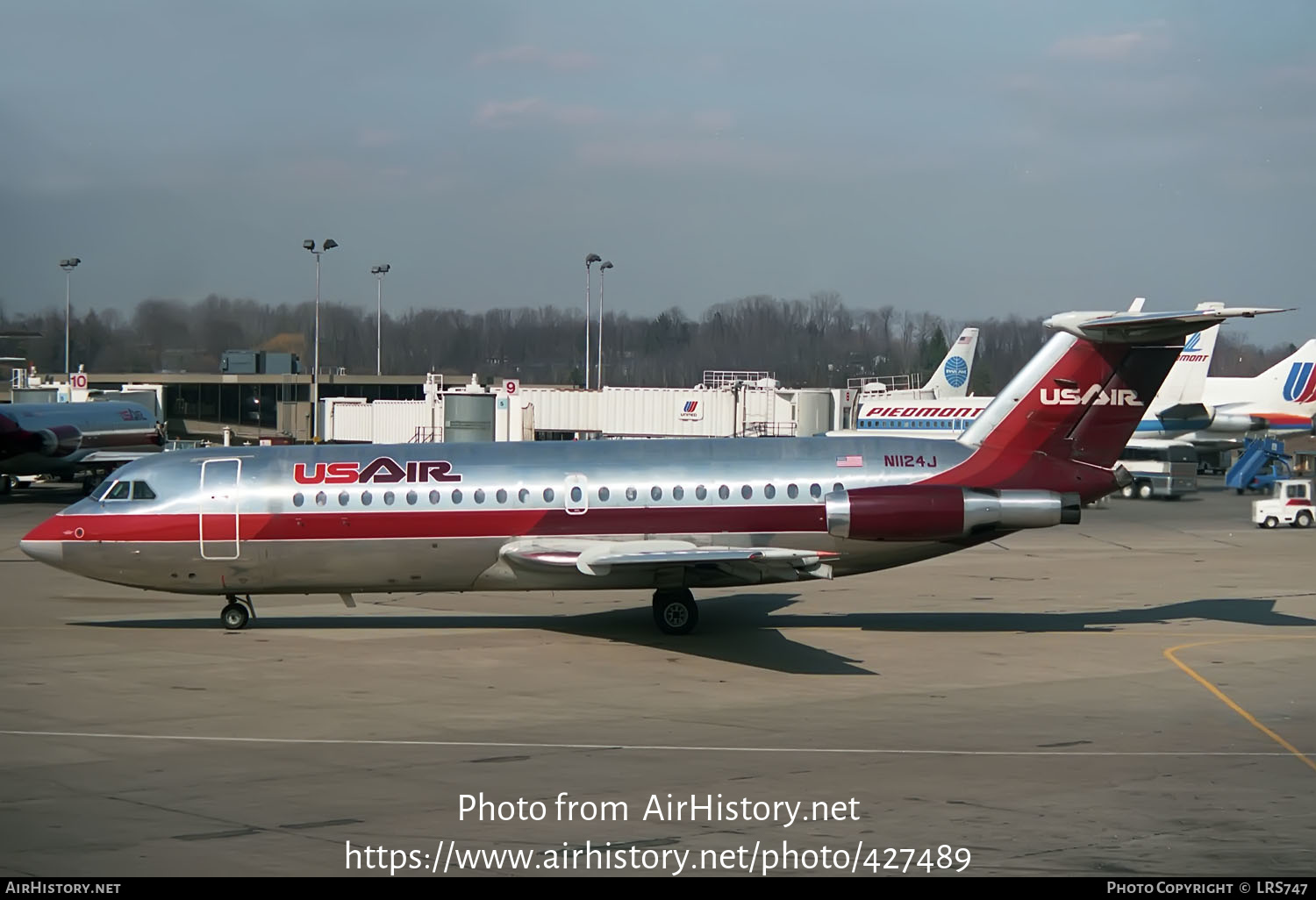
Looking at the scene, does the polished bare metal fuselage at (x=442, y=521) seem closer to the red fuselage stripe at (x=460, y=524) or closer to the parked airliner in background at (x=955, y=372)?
the red fuselage stripe at (x=460, y=524)

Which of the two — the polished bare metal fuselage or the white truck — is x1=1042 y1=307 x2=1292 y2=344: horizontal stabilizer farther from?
the white truck

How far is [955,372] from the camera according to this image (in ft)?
293

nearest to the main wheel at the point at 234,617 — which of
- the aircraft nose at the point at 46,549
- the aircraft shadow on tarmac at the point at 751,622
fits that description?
the aircraft shadow on tarmac at the point at 751,622

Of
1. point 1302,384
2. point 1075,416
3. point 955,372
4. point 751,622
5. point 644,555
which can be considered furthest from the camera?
point 955,372

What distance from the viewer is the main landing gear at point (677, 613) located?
24.0 metres

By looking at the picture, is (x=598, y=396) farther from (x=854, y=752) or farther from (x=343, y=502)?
(x=854, y=752)

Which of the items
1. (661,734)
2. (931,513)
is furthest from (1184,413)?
(661,734)

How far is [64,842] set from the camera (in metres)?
11.5

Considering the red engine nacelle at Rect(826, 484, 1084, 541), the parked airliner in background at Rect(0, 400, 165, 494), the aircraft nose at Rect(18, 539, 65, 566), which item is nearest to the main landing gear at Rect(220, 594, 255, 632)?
the aircraft nose at Rect(18, 539, 65, 566)

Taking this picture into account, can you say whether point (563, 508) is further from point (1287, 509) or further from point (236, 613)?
point (1287, 509)

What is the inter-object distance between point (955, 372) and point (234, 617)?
71.1m

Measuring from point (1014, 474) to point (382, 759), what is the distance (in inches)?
560

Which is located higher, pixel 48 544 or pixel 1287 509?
pixel 48 544
